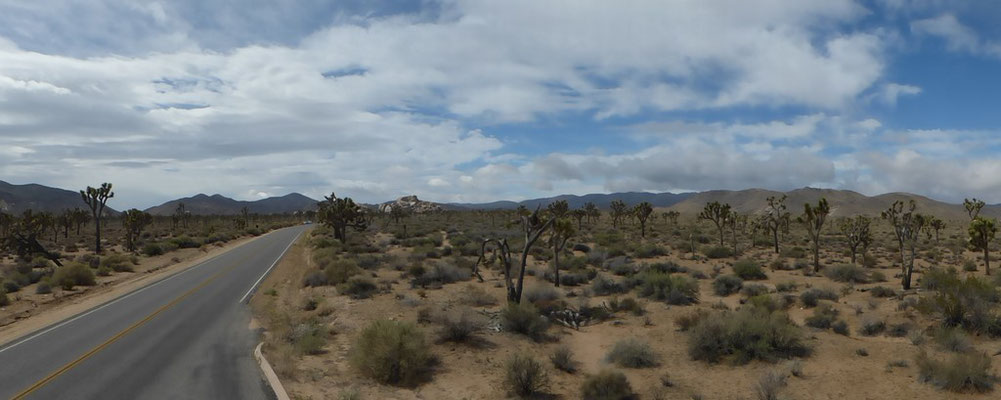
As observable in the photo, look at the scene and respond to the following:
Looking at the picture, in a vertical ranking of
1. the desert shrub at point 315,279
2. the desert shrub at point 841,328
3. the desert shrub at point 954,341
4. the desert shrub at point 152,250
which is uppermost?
the desert shrub at point 152,250

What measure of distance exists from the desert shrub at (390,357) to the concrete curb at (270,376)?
1.94 m

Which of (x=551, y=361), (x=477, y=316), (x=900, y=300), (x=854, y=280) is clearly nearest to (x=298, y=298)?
(x=477, y=316)

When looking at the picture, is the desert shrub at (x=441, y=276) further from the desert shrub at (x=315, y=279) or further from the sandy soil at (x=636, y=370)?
the desert shrub at (x=315, y=279)

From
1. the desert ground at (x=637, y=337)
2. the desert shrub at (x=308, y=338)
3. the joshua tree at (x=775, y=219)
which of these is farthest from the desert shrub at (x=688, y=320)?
the joshua tree at (x=775, y=219)

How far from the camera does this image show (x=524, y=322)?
17.5 m

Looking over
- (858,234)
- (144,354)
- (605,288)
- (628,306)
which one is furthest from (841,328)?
(858,234)

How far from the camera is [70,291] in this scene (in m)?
26.9

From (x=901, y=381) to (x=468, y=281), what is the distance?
1775 centimetres

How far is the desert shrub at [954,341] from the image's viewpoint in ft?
45.0

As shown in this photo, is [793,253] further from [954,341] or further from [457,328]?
[457,328]

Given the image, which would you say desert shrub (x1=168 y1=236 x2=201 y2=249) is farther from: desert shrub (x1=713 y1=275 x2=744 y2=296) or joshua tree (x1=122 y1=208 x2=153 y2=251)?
desert shrub (x1=713 y1=275 x2=744 y2=296)

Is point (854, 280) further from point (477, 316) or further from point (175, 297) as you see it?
point (175, 297)

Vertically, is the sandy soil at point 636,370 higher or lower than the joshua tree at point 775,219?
lower

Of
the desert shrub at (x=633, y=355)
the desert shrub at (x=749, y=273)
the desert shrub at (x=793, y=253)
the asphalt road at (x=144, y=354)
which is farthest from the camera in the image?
the desert shrub at (x=793, y=253)
